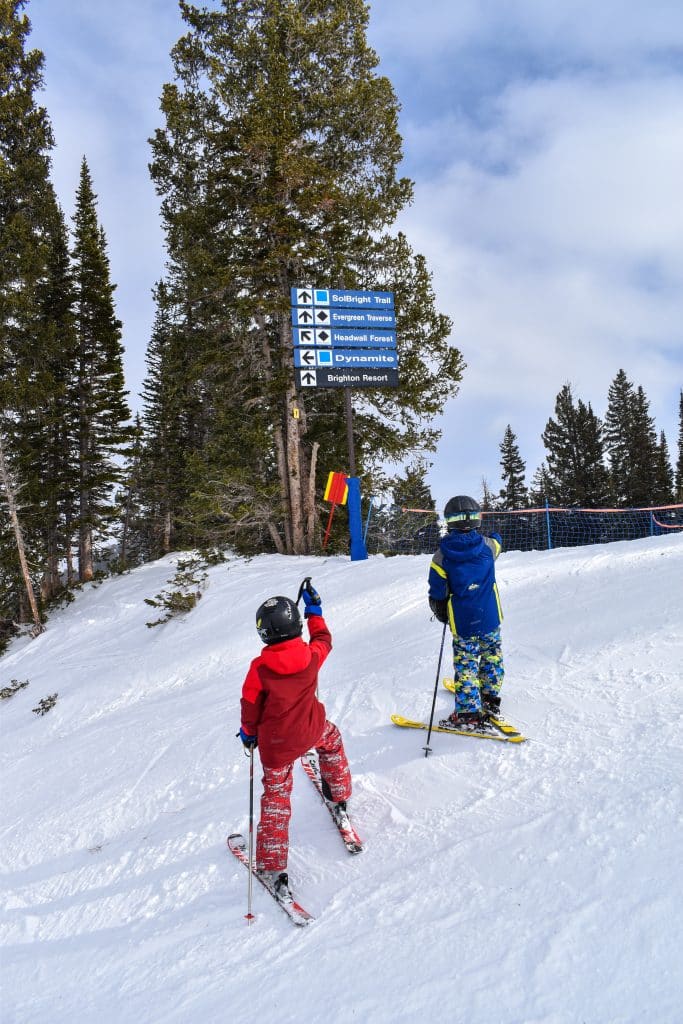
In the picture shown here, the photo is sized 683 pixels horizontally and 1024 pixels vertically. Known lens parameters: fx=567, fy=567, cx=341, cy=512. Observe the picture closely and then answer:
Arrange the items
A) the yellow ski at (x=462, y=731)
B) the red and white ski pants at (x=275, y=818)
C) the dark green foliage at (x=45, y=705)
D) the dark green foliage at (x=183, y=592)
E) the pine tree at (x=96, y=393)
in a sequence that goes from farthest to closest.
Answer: the pine tree at (x=96, y=393)
the dark green foliage at (x=183, y=592)
the dark green foliage at (x=45, y=705)
the yellow ski at (x=462, y=731)
the red and white ski pants at (x=275, y=818)

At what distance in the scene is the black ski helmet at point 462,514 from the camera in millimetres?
4871

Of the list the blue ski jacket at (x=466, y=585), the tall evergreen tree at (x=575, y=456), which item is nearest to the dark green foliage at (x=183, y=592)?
the blue ski jacket at (x=466, y=585)

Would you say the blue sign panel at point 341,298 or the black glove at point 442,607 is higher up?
the blue sign panel at point 341,298

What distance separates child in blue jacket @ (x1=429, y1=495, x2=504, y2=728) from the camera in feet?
15.9

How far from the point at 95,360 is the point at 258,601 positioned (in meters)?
19.0

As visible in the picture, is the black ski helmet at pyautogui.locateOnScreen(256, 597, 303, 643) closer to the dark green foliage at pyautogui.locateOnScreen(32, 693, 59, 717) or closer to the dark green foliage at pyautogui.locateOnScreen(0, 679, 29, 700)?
the dark green foliage at pyautogui.locateOnScreen(32, 693, 59, 717)

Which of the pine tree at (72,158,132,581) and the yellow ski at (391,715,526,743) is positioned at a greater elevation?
the pine tree at (72,158,132,581)

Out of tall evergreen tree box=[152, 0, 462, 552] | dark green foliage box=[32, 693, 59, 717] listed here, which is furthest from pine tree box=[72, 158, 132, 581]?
dark green foliage box=[32, 693, 59, 717]

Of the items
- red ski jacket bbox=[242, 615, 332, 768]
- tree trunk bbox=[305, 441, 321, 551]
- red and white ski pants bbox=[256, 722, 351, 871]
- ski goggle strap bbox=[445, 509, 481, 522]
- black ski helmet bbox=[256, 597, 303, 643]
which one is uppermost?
tree trunk bbox=[305, 441, 321, 551]

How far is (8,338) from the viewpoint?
72.5ft

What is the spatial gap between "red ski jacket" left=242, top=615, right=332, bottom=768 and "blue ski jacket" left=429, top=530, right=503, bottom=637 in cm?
165

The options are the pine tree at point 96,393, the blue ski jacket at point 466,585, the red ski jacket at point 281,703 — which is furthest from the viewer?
the pine tree at point 96,393

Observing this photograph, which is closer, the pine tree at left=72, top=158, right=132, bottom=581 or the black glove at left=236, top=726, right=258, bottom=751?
the black glove at left=236, top=726, right=258, bottom=751

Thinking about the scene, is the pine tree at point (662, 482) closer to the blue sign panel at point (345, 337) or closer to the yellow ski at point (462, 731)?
the blue sign panel at point (345, 337)
